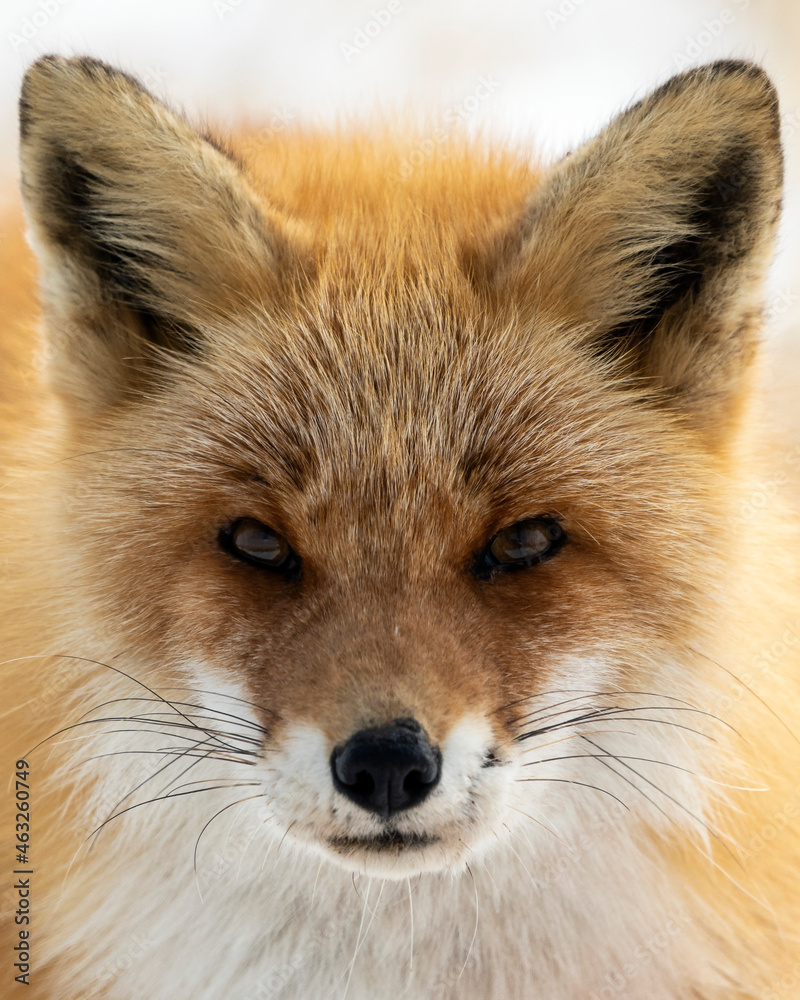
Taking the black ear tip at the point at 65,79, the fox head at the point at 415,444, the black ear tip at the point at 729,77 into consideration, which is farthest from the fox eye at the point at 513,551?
the black ear tip at the point at 65,79

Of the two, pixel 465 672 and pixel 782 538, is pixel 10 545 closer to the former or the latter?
pixel 465 672

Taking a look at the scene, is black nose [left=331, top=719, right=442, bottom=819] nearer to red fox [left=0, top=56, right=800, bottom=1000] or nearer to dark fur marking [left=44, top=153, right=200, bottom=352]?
red fox [left=0, top=56, right=800, bottom=1000]

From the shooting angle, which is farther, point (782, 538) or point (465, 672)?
point (782, 538)

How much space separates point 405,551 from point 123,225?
0.96m

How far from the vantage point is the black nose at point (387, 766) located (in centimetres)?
151

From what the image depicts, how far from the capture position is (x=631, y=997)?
2053 mm

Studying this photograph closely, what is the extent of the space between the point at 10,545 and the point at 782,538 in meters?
1.82

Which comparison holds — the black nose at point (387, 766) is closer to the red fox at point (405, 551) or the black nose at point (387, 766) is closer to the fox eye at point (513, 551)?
the red fox at point (405, 551)

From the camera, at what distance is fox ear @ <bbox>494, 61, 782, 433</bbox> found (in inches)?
69.2

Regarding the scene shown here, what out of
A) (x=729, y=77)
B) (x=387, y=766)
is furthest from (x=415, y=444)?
(x=729, y=77)

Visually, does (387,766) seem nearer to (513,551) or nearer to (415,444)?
(513,551)

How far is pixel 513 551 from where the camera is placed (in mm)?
1839

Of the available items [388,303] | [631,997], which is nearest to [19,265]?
[388,303]

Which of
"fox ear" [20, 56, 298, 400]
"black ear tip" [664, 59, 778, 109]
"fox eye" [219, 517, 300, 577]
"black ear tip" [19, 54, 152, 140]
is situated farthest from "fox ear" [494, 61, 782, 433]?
"black ear tip" [19, 54, 152, 140]
